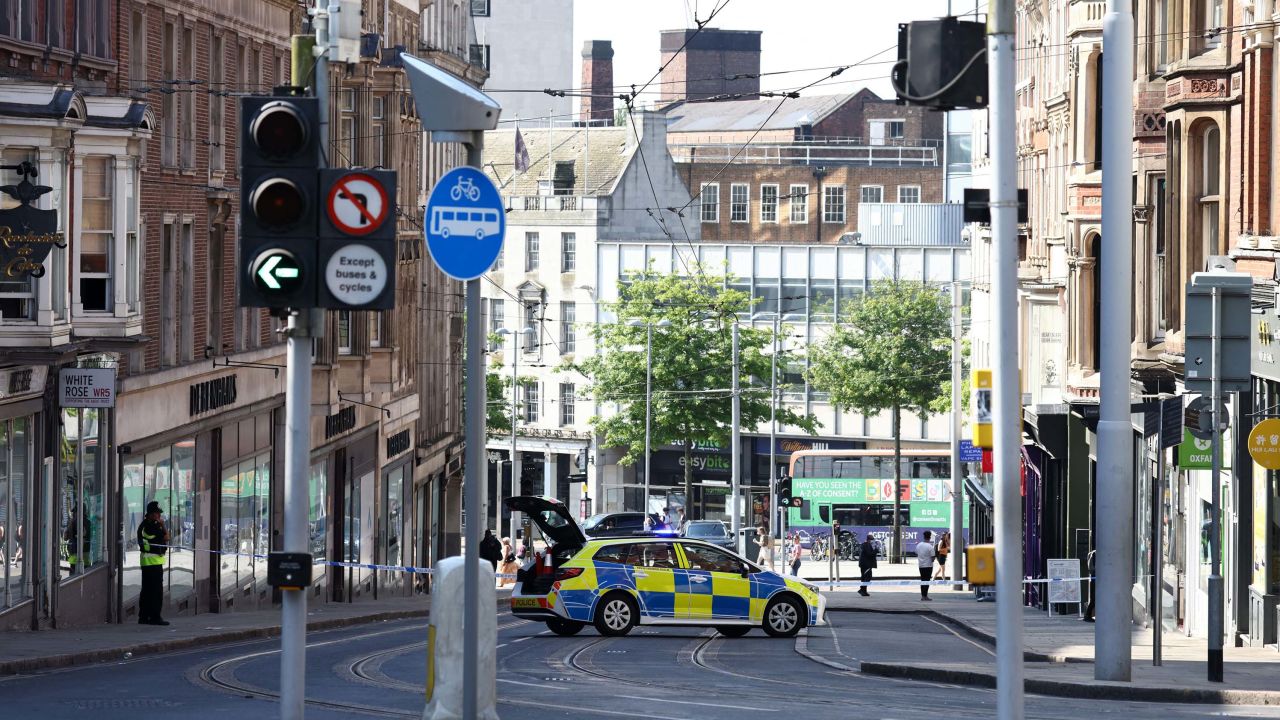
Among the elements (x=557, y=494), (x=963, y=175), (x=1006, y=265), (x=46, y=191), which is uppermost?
(x=963, y=175)

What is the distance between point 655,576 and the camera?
25359 mm

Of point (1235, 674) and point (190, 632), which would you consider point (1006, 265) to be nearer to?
point (1235, 674)

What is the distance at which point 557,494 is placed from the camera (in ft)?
281

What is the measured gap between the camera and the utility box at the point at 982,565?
10867mm

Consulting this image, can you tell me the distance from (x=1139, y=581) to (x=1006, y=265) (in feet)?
71.1

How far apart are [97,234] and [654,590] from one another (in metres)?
8.53

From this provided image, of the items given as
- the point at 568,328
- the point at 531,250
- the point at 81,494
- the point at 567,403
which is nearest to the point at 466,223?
the point at 81,494

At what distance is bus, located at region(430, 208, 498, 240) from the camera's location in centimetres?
1034

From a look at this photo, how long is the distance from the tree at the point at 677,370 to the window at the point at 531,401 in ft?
35.3

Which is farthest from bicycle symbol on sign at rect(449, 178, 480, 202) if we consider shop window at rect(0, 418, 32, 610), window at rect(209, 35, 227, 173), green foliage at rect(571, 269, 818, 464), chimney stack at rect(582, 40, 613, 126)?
chimney stack at rect(582, 40, 613, 126)

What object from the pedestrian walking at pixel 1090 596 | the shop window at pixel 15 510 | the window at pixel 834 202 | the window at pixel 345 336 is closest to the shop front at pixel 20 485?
the shop window at pixel 15 510

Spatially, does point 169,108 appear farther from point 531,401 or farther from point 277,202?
point 531,401

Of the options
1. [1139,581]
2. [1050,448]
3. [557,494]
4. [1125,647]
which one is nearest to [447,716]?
[1125,647]

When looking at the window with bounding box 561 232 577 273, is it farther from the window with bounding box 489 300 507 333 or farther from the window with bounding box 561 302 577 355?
the window with bounding box 489 300 507 333
